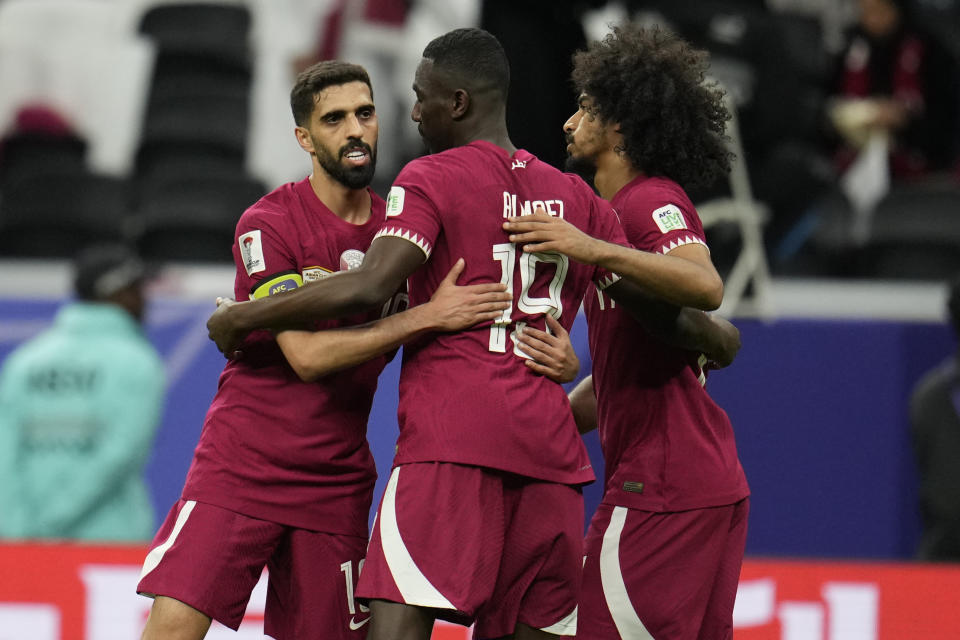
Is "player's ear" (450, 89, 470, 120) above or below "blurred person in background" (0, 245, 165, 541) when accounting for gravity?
above

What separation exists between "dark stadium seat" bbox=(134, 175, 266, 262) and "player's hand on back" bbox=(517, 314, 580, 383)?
5.24m

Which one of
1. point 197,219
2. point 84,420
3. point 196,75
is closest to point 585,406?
point 84,420

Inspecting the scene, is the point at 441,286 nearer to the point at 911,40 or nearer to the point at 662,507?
the point at 662,507

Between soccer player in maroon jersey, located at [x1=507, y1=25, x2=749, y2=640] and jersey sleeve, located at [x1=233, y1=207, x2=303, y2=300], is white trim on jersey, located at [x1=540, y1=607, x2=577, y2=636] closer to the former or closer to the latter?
soccer player in maroon jersey, located at [x1=507, y1=25, x2=749, y2=640]

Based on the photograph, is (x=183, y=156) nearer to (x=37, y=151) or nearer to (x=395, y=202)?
(x=37, y=151)

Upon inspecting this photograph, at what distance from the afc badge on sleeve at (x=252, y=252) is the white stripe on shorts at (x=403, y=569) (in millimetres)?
766

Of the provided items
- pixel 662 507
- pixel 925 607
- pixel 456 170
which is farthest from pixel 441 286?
pixel 925 607

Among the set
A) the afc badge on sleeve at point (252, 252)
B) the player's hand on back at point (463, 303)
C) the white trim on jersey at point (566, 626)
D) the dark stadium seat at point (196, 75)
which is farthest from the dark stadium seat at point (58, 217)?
the white trim on jersey at point (566, 626)

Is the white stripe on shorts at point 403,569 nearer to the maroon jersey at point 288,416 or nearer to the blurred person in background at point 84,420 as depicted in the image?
the maroon jersey at point 288,416

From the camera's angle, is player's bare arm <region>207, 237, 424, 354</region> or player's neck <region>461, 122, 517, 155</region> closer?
player's bare arm <region>207, 237, 424, 354</region>

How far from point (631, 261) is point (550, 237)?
226 mm

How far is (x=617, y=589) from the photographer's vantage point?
425cm

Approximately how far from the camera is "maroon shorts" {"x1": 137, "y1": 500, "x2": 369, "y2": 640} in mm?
4129

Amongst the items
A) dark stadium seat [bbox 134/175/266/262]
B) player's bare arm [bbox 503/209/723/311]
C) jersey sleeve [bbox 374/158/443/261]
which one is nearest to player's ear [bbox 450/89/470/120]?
jersey sleeve [bbox 374/158/443/261]
